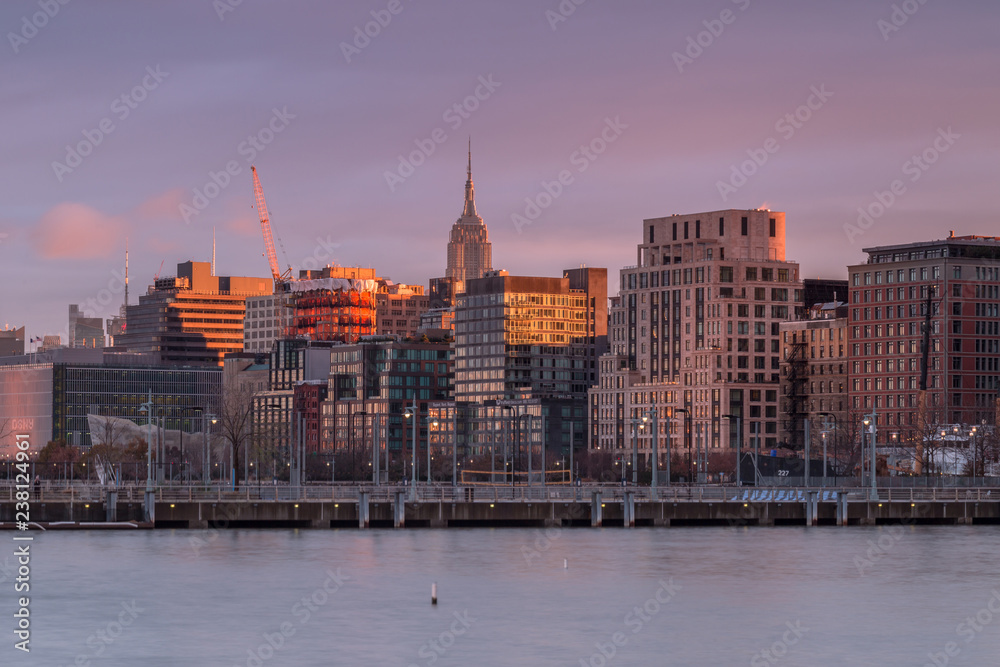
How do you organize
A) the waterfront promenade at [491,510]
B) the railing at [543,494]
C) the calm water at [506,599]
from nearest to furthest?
the calm water at [506,599] → the waterfront promenade at [491,510] → the railing at [543,494]

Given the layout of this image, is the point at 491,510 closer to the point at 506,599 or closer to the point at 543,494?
Answer: the point at 543,494

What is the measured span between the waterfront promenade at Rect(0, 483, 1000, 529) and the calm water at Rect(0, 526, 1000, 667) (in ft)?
17.1

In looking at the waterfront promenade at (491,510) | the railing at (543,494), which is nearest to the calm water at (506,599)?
the waterfront promenade at (491,510)

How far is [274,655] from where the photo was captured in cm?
7512

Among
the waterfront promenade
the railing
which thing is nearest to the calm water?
the waterfront promenade

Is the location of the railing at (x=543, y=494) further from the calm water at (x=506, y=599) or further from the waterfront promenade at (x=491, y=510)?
the calm water at (x=506, y=599)

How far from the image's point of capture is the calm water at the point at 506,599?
253 ft

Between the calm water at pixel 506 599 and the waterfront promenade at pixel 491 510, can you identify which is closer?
the calm water at pixel 506 599

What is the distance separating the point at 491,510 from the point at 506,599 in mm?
54012

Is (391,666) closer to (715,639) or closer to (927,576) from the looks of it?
(715,639)

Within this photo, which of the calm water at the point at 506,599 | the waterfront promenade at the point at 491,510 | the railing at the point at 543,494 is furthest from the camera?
the railing at the point at 543,494

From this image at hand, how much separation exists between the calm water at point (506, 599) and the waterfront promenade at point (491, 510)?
522 cm

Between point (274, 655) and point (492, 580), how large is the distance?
30307mm

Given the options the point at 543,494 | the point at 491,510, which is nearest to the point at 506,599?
the point at 491,510
